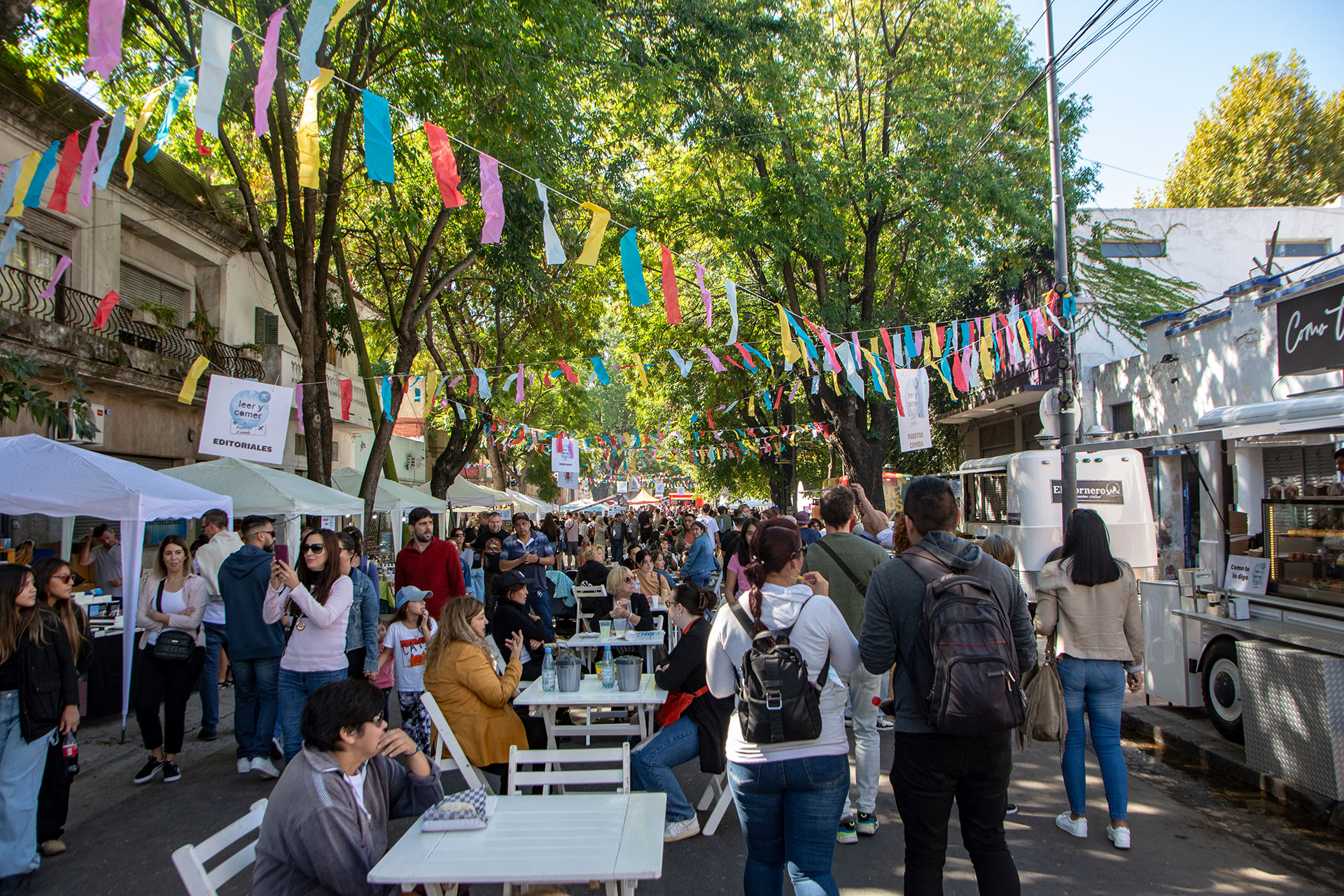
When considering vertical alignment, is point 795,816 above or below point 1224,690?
above

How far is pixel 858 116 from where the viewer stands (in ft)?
A: 58.9

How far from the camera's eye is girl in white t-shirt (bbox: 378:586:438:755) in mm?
5785

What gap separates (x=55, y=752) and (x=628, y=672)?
3130 mm

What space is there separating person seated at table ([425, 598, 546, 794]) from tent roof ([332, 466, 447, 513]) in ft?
36.6

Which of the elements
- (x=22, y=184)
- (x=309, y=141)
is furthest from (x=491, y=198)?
(x=22, y=184)

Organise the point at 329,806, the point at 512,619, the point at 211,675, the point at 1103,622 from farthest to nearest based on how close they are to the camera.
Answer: the point at 211,675 < the point at 512,619 < the point at 1103,622 < the point at 329,806

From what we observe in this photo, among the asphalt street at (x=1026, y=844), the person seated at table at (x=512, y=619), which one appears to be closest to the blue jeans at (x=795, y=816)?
the asphalt street at (x=1026, y=844)

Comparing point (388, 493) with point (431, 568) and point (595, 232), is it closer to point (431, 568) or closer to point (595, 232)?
point (431, 568)

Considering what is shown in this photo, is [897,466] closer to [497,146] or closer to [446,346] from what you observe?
[446,346]

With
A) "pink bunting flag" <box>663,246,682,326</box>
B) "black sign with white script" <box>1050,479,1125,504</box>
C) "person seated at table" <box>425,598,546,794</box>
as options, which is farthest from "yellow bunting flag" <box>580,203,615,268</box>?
"black sign with white script" <box>1050,479,1125,504</box>

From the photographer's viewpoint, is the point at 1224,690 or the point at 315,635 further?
the point at 1224,690

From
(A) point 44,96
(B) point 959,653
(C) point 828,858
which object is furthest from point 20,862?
(A) point 44,96

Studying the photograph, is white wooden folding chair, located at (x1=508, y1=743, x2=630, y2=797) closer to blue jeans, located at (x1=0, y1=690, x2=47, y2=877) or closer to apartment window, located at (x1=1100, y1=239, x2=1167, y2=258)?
blue jeans, located at (x1=0, y1=690, x2=47, y2=877)

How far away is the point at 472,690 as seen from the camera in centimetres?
442
